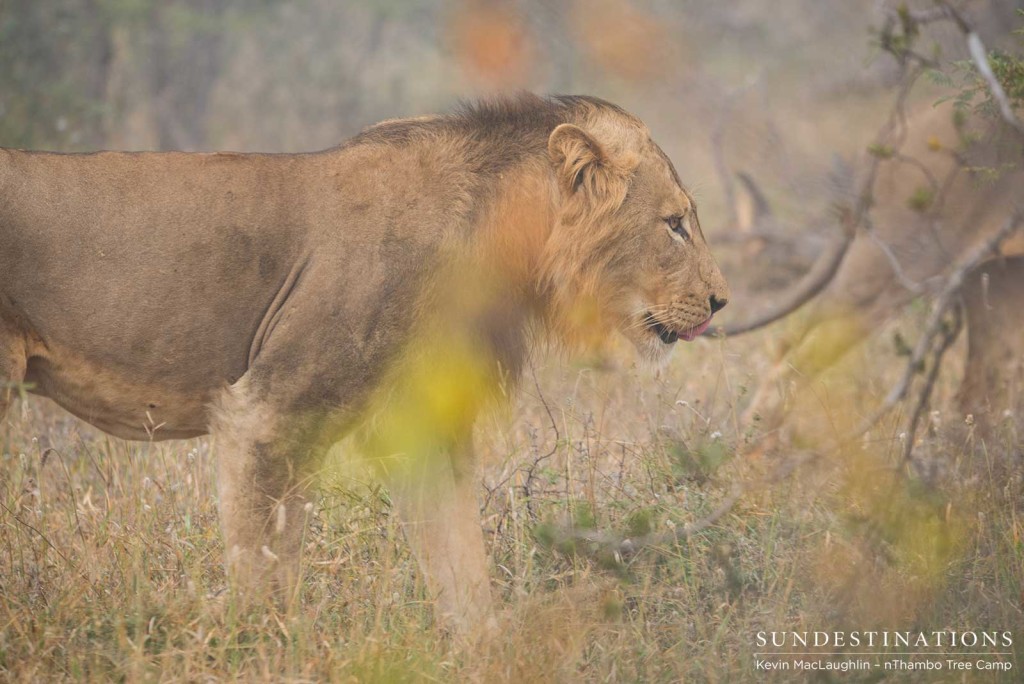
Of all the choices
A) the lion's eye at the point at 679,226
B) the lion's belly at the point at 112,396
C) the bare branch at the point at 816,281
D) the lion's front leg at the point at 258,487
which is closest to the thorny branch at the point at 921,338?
the bare branch at the point at 816,281

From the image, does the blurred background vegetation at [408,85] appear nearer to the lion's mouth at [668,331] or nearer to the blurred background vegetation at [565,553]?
the blurred background vegetation at [565,553]

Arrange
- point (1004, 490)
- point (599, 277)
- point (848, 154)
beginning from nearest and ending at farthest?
point (599, 277)
point (1004, 490)
point (848, 154)

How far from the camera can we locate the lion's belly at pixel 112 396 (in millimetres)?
3307

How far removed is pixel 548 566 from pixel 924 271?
104 inches

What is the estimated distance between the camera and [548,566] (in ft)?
12.8

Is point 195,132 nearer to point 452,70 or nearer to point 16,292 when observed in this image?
point 452,70

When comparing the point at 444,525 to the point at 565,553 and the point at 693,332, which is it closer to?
the point at 565,553

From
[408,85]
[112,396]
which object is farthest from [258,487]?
[408,85]

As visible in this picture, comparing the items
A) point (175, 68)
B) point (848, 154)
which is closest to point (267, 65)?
point (175, 68)

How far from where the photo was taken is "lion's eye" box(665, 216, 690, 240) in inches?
145

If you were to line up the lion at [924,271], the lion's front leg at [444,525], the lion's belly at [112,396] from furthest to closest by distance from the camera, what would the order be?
the lion at [924,271] < the lion's front leg at [444,525] < the lion's belly at [112,396]

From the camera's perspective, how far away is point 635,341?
3775 millimetres

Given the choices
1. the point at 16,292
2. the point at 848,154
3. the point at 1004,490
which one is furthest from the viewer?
the point at 848,154

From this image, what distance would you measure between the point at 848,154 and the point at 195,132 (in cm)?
635
